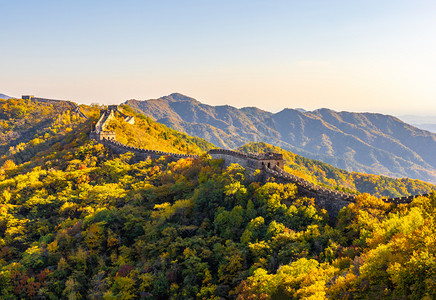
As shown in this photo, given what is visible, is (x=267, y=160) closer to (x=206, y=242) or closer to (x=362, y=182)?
(x=206, y=242)

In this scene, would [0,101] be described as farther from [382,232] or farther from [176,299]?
[382,232]

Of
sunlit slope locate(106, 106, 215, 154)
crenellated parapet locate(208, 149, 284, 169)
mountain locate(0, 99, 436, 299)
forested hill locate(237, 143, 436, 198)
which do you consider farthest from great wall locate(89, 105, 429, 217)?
forested hill locate(237, 143, 436, 198)

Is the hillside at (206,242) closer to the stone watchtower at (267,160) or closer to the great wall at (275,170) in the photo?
the great wall at (275,170)

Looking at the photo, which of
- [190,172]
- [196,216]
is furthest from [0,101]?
[196,216]

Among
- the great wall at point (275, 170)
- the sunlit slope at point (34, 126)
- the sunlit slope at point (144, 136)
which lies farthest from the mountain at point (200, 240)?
the sunlit slope at point (34, 126)

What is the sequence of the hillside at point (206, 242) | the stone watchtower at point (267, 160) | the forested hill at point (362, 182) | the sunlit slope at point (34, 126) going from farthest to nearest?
the forested hill at point (362, 182)
the sunlit slope at point (34, 126)
the stone watchtower at point (267, 160)
the hillside at point (206, 242)

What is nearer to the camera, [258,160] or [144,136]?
[258,160]

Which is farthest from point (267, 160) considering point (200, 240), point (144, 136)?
point (144, 136)

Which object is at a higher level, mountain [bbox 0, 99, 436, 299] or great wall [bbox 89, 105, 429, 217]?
great wall [bbox 89, 105, 429, 217]

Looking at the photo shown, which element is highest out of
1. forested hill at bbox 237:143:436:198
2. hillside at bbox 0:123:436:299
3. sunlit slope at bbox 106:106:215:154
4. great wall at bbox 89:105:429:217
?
sunlit slope at bbox 106:106:215:154

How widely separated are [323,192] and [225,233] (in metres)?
11.6

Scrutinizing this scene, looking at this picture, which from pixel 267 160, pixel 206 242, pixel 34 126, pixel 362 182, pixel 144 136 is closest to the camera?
pixel 206 242

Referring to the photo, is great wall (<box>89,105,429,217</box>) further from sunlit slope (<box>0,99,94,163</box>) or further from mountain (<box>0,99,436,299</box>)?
sunlit slope (<box>0,99,94,163</box>)

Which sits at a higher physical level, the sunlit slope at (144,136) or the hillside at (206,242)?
the sunlit slope at (144,136)
